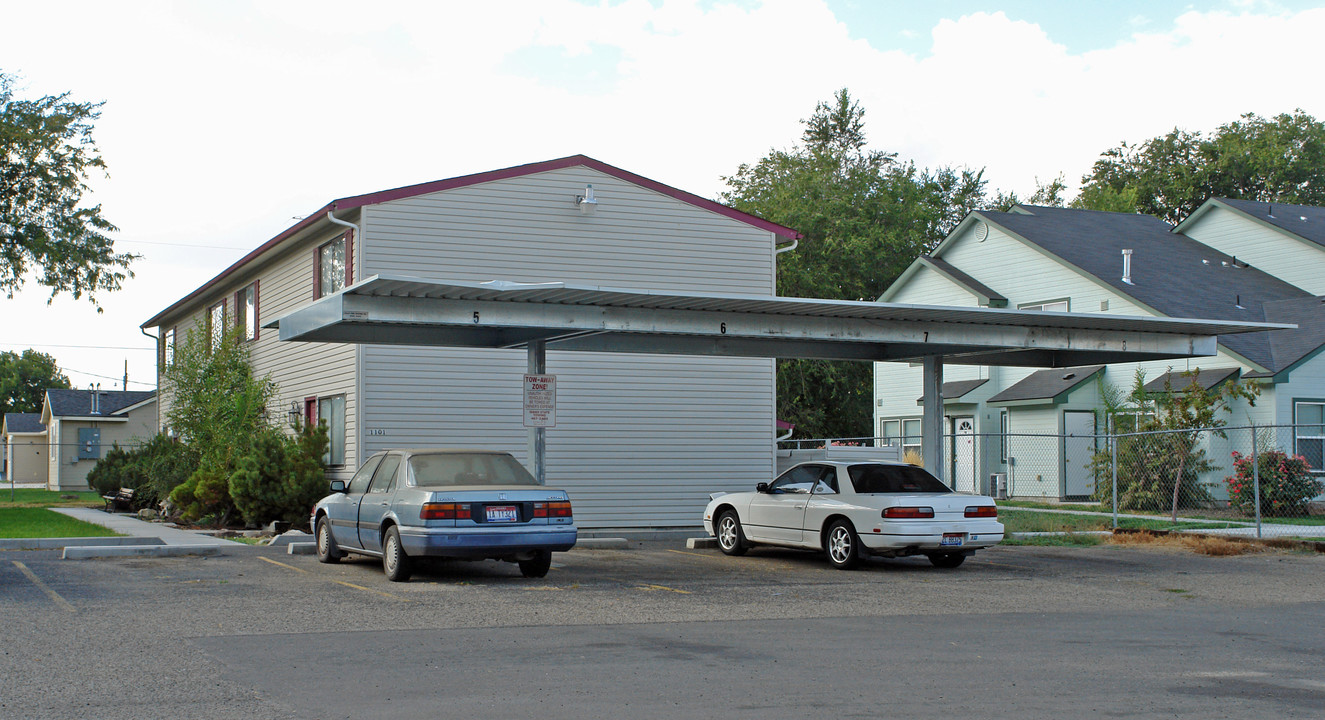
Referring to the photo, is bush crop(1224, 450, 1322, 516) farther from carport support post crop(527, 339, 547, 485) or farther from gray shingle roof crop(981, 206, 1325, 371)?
carport support post crop(527, 339, 547, 485)

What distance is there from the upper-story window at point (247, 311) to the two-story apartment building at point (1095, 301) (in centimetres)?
1748

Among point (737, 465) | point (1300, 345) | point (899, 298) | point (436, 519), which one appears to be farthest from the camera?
point (899, 298)

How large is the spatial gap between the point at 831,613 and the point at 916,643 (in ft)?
5.98

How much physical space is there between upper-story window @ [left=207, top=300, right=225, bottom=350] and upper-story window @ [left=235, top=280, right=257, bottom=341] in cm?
40

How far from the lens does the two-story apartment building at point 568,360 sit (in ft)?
68.7

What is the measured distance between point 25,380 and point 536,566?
10573 cm

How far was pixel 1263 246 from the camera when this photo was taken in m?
34.4

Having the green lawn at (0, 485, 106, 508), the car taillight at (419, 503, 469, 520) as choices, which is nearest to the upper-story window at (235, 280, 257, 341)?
the green lawn at (0, 485, 106, 508)

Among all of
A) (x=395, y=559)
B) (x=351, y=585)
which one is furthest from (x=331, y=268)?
(x=351, y=585)

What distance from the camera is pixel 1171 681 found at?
25.8 ft

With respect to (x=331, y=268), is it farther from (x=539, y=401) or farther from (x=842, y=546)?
(x=842, y=546)

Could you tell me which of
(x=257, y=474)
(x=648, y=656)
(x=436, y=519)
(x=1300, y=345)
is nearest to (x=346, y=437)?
(x=257, y=474)

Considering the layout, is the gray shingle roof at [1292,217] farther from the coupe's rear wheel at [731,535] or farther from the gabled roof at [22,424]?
the gabled roof at [22,424]

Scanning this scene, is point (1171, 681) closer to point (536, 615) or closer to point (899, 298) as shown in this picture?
point (536, 615)
